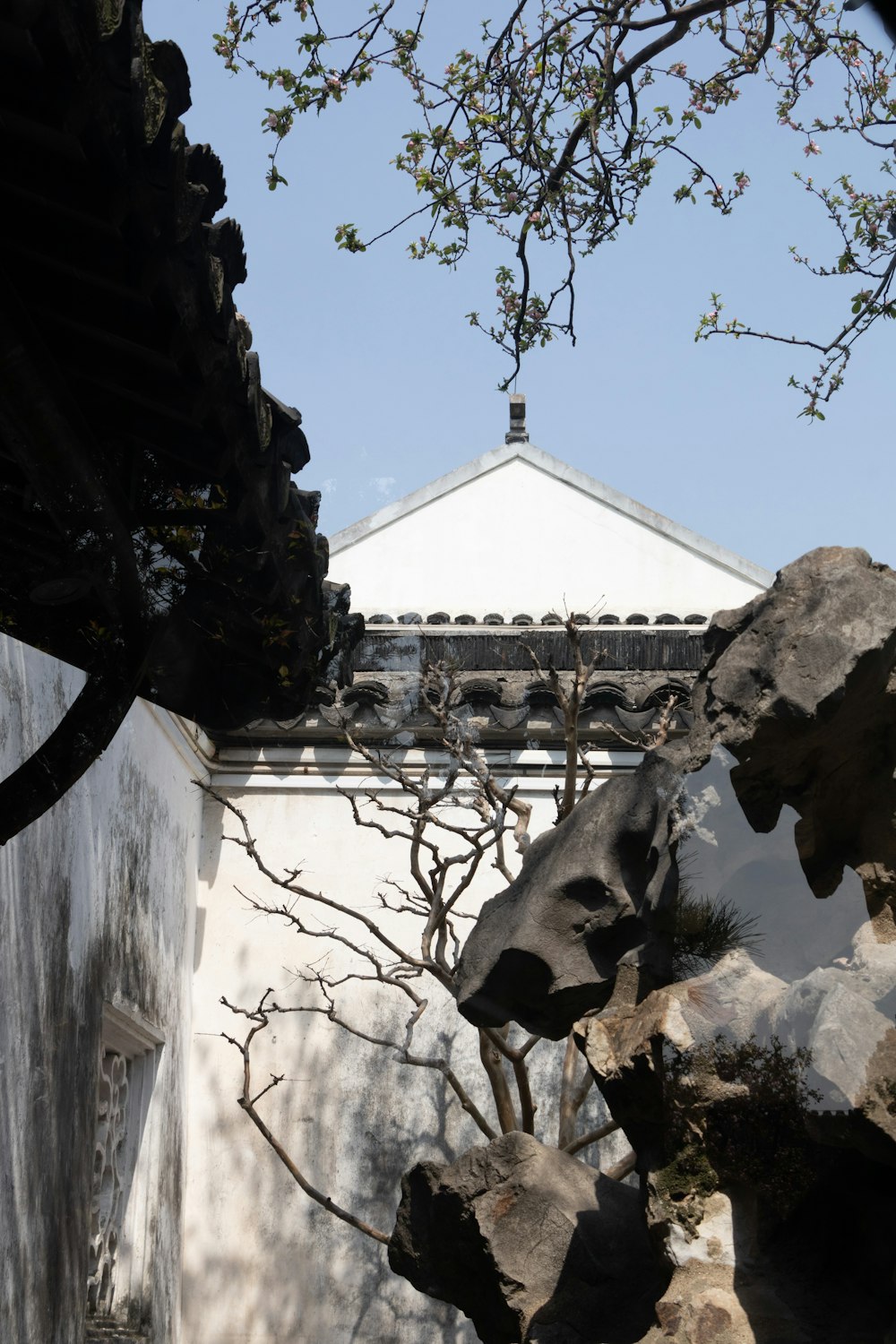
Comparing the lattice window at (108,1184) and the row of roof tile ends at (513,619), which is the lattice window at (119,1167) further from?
the row of roof tile ends at (513,619)

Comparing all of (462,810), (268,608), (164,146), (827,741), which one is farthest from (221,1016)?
(164,146)

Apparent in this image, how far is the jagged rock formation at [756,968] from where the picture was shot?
9.29 feet

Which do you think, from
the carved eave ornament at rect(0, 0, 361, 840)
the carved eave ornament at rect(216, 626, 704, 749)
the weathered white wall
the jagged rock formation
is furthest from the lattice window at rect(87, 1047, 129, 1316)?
the jagged rock formation

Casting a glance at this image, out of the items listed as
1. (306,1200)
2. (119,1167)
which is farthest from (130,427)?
(306,1200)

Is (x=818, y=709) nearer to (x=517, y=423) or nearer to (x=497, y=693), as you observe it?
(x=497, y=693)

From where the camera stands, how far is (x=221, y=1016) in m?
8.12

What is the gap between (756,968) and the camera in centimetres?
306

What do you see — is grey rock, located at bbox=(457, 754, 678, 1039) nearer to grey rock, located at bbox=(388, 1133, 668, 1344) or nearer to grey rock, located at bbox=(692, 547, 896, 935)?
grey rock, located at bbox=(692, 547, 896, 935)

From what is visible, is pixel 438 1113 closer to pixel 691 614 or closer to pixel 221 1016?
pixel 221 1016

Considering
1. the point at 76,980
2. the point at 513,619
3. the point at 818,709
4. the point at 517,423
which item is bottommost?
the point at 818,709

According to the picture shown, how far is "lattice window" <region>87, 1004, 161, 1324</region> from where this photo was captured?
6.66 metres

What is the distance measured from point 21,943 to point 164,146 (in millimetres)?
3542

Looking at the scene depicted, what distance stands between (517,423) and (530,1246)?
8.67 metres

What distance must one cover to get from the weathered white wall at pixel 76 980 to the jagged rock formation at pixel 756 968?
263 centimetres
